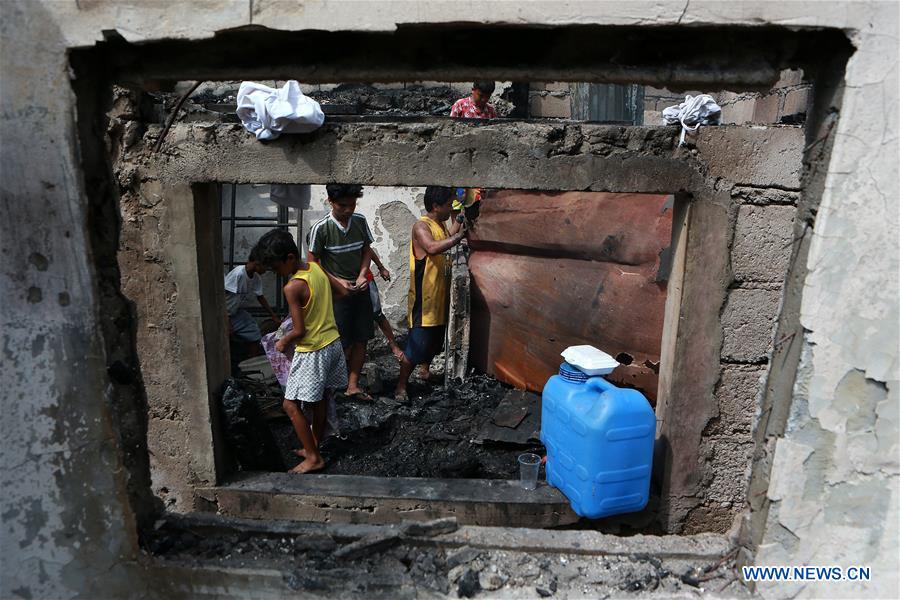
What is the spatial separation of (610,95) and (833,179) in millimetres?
6164

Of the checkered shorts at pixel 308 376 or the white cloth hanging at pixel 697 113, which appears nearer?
the white cloth hanging at pixel 697 113

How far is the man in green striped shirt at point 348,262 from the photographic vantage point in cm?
500

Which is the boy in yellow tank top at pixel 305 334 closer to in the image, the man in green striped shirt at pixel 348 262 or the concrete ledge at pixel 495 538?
the man in green striped shirt at pixel 348 262

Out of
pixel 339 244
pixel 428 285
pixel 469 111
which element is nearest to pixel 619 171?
pixel 339 244

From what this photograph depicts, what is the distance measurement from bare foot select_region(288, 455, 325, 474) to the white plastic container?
6.51 feet

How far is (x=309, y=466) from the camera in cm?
428

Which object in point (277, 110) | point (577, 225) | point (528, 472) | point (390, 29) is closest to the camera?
point (390, 29)

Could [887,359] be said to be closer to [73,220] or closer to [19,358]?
[73,220]

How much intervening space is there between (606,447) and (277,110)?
7.97 ft

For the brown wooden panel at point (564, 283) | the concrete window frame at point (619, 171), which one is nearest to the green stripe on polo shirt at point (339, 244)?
the brown wooden panel at point (564, 283)

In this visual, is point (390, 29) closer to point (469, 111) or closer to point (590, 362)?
point (590, 362)

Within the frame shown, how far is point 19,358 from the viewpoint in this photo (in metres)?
1.81

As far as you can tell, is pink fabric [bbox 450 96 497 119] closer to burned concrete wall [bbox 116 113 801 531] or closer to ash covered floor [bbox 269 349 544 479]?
ash covered floor [bbox 269 349 544 479]

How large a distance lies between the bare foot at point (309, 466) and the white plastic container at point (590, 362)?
198 centimetres
